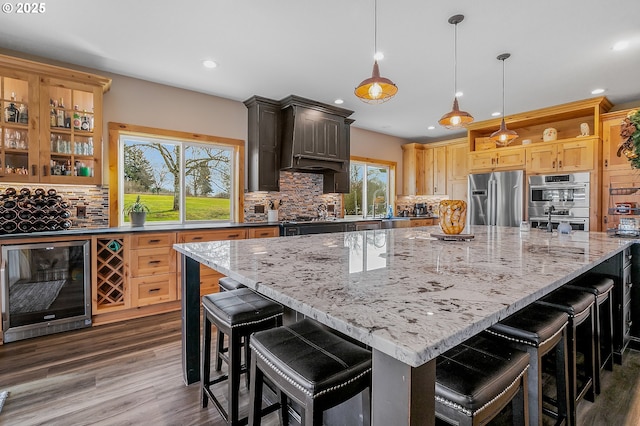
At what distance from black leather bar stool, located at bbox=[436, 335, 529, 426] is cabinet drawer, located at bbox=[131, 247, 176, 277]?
3246 mm

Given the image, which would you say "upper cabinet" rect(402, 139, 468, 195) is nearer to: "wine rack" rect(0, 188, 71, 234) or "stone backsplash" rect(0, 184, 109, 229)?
"stone backsplash" rect(0, 184, 109, 229)

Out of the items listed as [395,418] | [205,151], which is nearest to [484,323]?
[395,418]

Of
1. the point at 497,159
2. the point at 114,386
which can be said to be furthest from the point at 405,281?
the point at 497,159

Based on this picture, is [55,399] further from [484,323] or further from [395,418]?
[484,323]

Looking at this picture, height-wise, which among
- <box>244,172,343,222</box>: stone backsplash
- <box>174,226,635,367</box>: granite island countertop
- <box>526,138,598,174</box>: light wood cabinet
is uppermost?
<box>526,138,598,174</box>: light wood cabinet

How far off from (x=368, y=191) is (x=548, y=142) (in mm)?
3185

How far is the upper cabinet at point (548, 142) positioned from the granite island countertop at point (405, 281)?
3.63m

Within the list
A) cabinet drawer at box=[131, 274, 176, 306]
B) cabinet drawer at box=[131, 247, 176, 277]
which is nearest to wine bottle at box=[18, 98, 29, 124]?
cabinet drawer at box=[131, 247, 176, 277]

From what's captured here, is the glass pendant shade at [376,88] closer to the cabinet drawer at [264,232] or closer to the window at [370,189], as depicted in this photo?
the cabinet drawer at [264,232]

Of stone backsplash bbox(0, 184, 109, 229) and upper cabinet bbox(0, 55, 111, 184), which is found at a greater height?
upper cabinet bbox(0, 55, 111, 184)

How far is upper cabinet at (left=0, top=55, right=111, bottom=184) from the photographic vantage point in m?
2.98

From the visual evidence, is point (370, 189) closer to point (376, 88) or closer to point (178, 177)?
point (178, 177)

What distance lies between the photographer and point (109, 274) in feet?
10.6

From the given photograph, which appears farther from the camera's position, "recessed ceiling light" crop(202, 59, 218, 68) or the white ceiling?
→ "recessed ceiling light" crop(202, 59, 218, 68)
